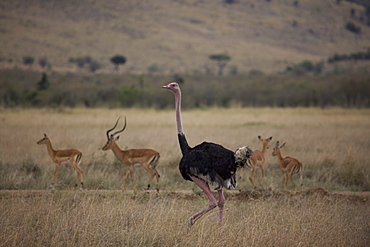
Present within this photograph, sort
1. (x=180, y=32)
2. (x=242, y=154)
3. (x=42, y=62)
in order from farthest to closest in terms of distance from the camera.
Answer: (x=180, y=32), (x=42, y=62), (x=242, y=154)

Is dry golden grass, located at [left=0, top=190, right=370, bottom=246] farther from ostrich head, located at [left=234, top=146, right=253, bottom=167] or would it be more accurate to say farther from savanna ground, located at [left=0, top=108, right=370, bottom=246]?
ostrich head, located at [left=234, top=146, right=253, bottom=167]

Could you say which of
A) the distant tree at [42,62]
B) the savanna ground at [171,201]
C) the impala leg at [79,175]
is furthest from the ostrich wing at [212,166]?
the distant tree at [42,62]

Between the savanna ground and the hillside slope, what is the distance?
188ft

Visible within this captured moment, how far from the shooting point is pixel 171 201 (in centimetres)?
885

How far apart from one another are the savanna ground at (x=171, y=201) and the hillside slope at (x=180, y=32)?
57230 millimetres

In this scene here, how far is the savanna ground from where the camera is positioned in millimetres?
6504

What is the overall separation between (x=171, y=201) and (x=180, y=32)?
89495 millimetres

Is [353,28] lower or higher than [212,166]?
higher

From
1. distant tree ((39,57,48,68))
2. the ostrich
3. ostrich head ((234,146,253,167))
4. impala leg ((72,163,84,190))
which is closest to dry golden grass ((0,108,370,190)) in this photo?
impala leg ((72,163,84,190))

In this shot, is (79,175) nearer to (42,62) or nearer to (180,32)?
(42,62)

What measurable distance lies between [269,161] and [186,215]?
5584 millimetres

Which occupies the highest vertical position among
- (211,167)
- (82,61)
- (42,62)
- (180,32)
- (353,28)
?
(353,28)

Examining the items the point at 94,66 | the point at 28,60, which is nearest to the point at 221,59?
the point at 94,66

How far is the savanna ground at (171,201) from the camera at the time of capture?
21.3ft
